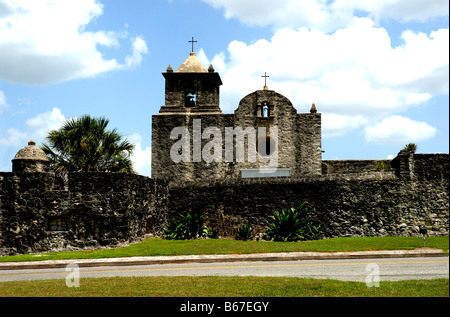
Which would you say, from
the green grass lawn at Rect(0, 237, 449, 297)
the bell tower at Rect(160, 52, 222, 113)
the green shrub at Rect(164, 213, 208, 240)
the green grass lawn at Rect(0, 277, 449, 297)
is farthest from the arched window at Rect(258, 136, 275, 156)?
the green grass lawn at Rect(0, 277, 449, 297)

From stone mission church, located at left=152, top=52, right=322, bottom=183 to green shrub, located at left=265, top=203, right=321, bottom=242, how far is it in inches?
390

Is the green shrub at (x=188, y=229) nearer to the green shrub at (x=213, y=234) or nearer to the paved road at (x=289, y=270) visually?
the green shrub at (x=213, y=234)

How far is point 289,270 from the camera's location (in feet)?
44.4

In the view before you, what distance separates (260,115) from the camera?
107 ft

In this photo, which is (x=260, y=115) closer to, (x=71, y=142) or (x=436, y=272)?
(x=71, y=142)

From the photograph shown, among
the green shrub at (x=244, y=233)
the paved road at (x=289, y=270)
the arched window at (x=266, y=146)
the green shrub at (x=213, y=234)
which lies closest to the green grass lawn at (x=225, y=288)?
the paved road at (x=289, y=270)

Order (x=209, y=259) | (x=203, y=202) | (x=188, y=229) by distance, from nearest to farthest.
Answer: (x=209, y=259) < (x=188, y=229) < (x=203, y=202)

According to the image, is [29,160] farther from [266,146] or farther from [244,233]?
[266,146]

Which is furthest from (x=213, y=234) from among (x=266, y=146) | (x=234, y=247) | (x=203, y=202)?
(x=266, y=146)

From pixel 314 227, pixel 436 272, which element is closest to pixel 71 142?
pixel 314 227

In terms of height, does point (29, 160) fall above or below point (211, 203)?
above

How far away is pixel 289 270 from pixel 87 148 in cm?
1833

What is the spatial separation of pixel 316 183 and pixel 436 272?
35.5ft

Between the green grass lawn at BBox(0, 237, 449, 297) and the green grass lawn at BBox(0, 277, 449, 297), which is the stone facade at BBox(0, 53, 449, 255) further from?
the green grass lawn at BBox(0, 277, 449, 297)
